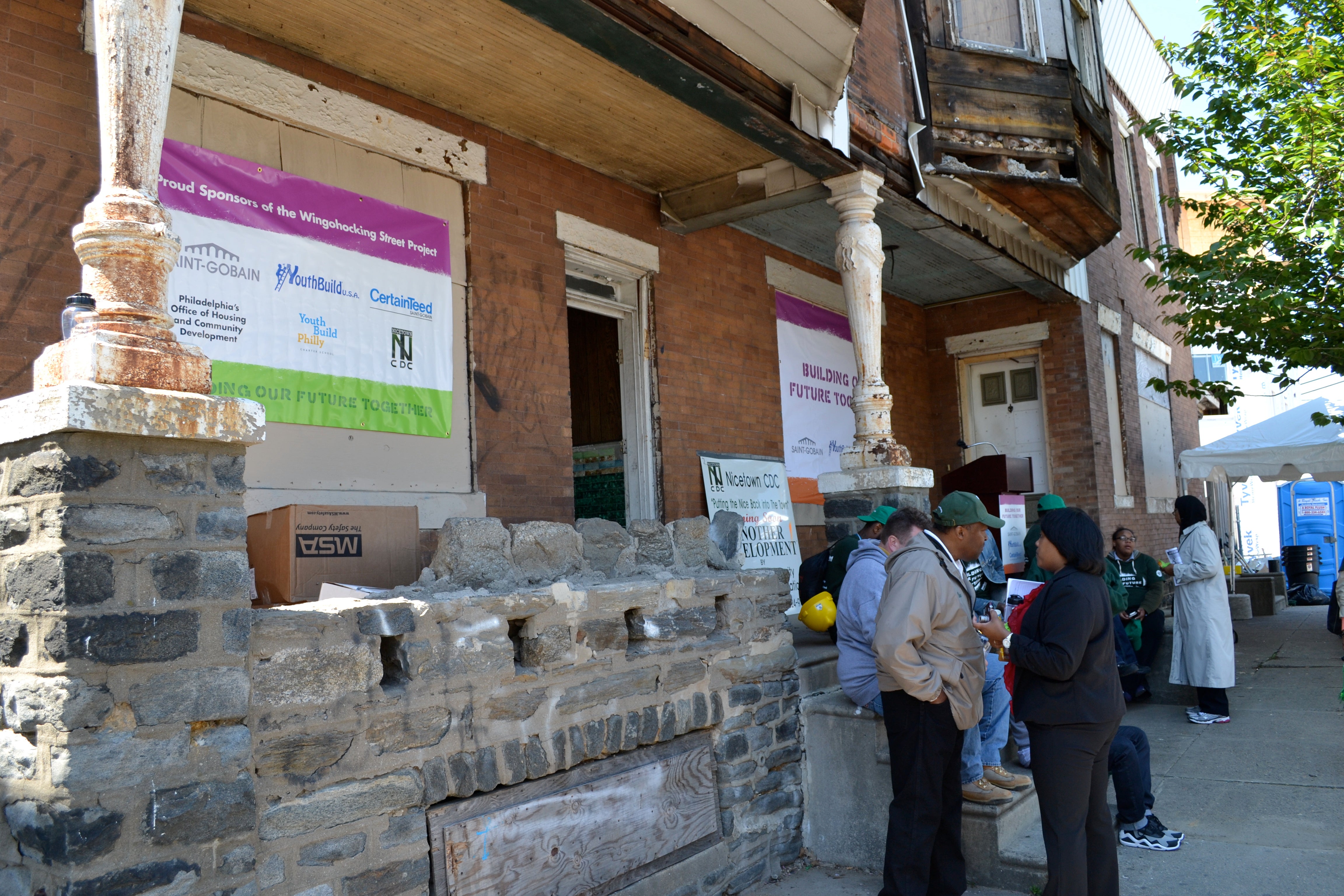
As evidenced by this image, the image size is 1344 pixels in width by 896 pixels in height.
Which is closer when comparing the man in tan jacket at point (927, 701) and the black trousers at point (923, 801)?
the man in tan jacket at point (927, 701)

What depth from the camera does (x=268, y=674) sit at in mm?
3006

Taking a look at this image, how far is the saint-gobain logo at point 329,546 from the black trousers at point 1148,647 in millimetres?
6723

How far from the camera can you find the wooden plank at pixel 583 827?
3537 millimetres

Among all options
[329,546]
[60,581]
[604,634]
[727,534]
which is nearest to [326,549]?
[329,546]

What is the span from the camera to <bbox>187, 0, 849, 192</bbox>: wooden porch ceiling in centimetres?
525

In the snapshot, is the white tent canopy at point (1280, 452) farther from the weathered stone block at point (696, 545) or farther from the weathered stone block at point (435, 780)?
the weathered stone block at point (435, 780)

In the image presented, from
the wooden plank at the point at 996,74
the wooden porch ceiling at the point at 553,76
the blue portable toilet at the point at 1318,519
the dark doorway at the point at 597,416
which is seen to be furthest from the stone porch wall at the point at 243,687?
the blue portable toilet at the point at 1318,519

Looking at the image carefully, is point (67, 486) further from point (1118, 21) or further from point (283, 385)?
point (1118, 21)

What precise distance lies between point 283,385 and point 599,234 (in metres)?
2.97

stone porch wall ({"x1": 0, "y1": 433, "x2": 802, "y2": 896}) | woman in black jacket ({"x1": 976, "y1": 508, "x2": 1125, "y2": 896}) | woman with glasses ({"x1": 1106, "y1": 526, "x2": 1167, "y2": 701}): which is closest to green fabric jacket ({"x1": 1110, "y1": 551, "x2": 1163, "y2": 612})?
woman with glasses ({"x1": 1106, "y1": 526, "x2": 1167, "y2": 701})

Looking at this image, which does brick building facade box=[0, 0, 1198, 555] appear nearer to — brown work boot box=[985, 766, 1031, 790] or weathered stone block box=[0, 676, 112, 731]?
weathered stone block box=[0, 676, 112, 731]

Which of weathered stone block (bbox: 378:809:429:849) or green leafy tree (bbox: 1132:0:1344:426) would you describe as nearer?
weathered stone block (bbox: 378:809:429:849)

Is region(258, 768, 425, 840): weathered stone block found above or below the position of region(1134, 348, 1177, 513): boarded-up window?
below

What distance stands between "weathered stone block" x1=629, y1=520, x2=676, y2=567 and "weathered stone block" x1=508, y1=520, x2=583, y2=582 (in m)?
0.45
